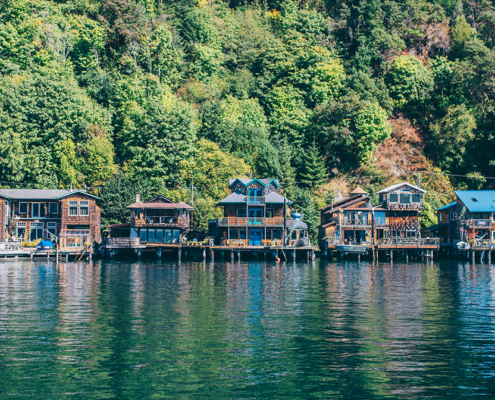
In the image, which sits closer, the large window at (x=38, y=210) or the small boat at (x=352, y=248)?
the small boat at (x=352, y=248)

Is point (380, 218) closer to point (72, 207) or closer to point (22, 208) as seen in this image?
point (72, 207)

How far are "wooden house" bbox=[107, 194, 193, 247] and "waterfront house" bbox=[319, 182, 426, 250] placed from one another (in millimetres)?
18722

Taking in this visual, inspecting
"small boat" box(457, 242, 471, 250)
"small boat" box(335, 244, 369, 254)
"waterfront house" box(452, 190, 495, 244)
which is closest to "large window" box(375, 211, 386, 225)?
"small boat" box(335, 244, 369, 254)

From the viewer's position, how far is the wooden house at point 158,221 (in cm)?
7856

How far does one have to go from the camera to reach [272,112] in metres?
102

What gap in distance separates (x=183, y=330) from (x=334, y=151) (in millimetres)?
72776

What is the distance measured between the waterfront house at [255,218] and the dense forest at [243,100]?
569 centimetres

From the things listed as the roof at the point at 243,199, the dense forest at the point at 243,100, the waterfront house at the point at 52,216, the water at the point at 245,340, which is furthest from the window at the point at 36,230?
the water at the point at 245,340

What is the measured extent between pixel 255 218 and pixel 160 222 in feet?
40.4

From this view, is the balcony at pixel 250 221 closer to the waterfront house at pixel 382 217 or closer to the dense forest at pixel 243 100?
the waterfront house at pixel 382 217

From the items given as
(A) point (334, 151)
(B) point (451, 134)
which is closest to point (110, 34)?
(A) point (334, 151)

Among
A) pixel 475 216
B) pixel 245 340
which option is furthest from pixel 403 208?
pixel 245 340

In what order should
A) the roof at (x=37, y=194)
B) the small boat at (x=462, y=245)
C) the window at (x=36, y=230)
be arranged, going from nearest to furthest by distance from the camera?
the small boat at (x=462, y=245)
the roof at (x=37, y=194)
the window at (x=36, y=230)

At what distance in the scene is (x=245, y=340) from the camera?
26391 millimetres
